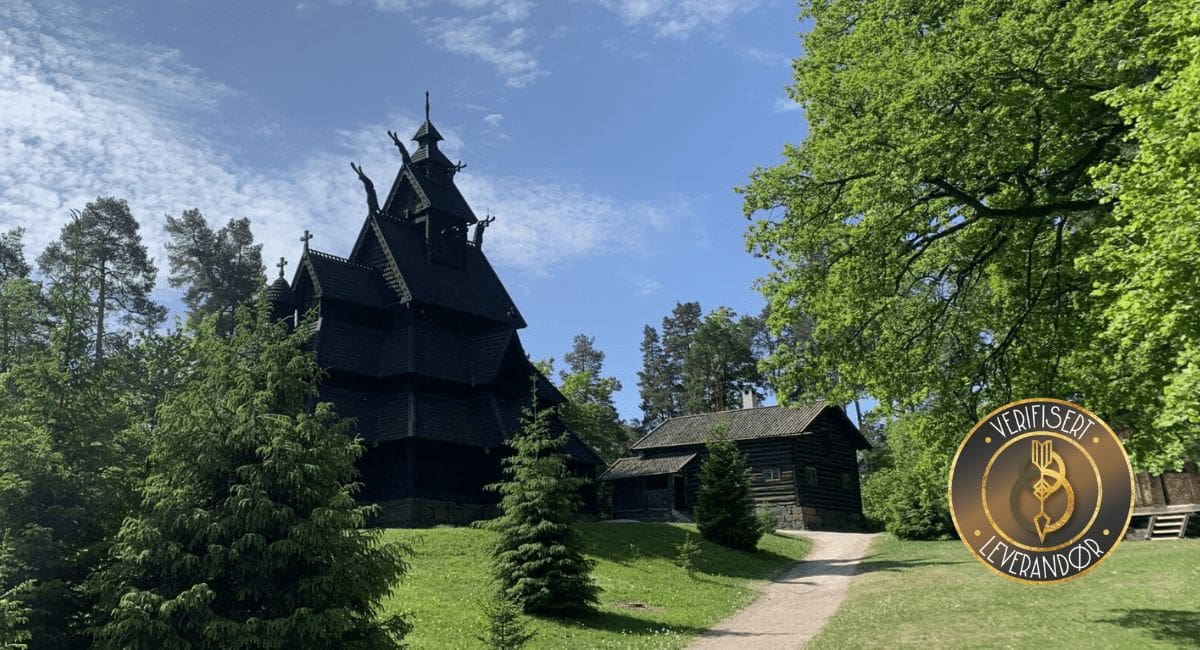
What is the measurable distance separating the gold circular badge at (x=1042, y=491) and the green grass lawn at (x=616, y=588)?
8446 mm

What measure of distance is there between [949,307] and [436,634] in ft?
42.5

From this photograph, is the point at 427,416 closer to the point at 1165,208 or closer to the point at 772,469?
the point at 772,469

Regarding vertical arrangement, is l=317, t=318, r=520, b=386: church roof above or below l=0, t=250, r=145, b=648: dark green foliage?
above

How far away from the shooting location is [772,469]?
47.8 meters

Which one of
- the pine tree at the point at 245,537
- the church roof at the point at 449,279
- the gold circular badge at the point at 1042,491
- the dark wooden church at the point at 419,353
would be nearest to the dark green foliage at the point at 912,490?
the pine tree at the point at 245,537

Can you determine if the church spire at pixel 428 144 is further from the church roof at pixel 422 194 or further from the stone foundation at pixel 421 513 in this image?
the stone foundation at pixel 421 513

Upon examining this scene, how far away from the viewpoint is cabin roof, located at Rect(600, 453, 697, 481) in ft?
155

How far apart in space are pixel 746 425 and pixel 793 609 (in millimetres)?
29001

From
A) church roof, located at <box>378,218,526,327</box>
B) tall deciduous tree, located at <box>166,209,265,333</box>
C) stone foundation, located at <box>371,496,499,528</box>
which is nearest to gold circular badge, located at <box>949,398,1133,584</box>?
stone foundation, located at <box>371,496,499,528</box>

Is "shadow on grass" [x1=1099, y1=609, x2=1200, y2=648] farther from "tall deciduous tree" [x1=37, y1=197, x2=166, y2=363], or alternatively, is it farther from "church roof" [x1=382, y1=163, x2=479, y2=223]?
"tall deciduous tree" [x1=37, y1=197, x2=166, y2=363]

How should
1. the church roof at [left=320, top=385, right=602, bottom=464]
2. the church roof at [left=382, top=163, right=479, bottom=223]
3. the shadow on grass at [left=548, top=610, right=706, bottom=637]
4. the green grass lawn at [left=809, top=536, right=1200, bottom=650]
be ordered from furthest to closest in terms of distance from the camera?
the church roof at [left=382, top=163, right=479, bottom=223] → the church roof at [left=320, top=385, right=602, bottom=464] → the shadow on grass at [left=548, top=610, right=706, bottom=637] → the green grass lawn at [left=809, top=536, right=1200, bottom=650]

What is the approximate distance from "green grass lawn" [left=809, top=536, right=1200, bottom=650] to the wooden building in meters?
20.6

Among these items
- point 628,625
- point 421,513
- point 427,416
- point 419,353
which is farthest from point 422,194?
point 628,625

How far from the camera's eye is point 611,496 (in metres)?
50.7
